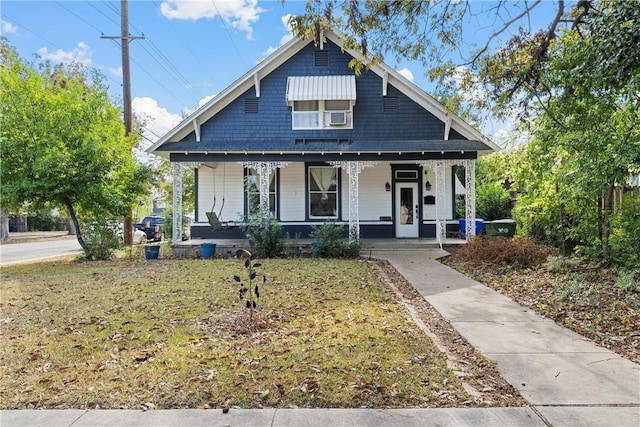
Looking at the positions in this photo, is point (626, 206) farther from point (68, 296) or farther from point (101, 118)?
point (101, 118)

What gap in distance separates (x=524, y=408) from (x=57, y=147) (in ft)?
42.7

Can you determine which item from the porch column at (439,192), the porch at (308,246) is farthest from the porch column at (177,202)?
the porch column at (439,192)

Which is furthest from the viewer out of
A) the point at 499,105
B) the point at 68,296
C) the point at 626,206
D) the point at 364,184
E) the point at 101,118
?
the point at 364,184

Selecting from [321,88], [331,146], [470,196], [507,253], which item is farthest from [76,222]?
[470,196]

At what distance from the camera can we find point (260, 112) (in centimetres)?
1427

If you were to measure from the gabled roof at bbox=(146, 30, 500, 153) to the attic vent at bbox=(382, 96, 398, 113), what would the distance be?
1.09 ft

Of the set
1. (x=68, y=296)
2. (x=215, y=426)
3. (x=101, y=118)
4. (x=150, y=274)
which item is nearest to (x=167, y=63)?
(x=101, y=118)

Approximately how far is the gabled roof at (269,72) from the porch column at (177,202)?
107 centimetres

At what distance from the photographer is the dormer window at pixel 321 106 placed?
45.9 feet

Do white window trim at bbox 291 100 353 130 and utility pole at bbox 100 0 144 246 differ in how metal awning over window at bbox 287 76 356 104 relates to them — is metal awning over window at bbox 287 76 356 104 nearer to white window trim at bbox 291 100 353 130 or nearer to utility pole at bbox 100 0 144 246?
white window trim at bbox 291 100 353 130

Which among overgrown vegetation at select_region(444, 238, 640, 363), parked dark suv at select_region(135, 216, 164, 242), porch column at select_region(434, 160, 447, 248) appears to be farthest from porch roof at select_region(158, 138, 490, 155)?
parked dark suv at select_region(135, 216, 164, 242)

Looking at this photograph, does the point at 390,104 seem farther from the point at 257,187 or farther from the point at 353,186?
the point at 257,187

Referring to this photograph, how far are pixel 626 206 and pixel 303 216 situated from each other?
33.1ft

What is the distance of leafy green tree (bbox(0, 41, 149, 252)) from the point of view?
1109 cm
